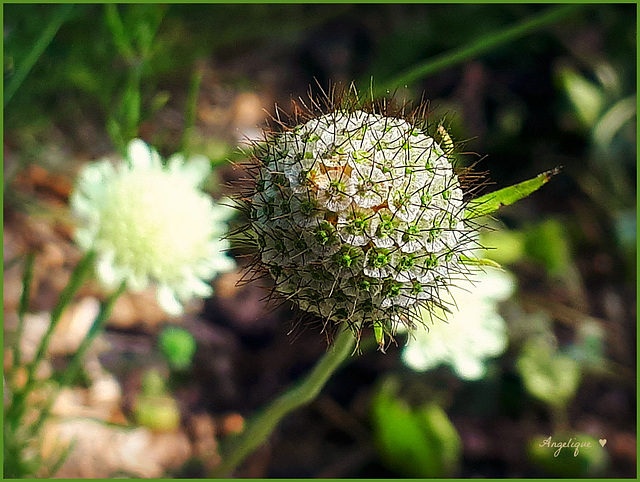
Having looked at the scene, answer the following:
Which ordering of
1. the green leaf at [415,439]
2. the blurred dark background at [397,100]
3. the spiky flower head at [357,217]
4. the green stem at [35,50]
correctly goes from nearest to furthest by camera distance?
the spiky flower head at [357,217] → the green stem at [35,50] → the green leaf at [415,439] → the blurred dark background at [397,100]

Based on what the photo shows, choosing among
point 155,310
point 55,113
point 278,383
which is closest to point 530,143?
point 278,383

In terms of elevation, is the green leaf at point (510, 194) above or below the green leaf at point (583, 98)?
below

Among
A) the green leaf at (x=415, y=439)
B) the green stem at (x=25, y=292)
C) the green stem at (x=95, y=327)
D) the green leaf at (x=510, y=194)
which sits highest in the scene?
the green stem at (x=25, y=292)

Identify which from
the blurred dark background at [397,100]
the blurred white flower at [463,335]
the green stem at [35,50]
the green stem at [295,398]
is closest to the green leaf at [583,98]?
the blurred dark background at [397,100]

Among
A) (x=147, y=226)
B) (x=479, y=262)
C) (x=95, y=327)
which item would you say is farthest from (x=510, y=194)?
(x=95, y=327)

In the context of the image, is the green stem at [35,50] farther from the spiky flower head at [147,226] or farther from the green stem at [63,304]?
the green stem at [63,304]

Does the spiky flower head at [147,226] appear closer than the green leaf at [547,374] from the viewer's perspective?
Yes
